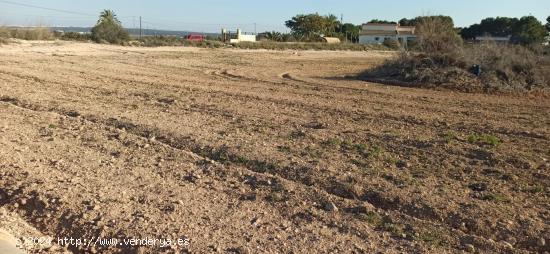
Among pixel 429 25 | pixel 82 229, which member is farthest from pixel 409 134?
pixel 429 25

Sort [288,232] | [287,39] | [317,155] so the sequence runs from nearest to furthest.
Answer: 1. [288,232]
2. [317,155]
3. [287,39]

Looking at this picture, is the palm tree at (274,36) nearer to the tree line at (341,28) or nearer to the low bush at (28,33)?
the tree line at (341,28)

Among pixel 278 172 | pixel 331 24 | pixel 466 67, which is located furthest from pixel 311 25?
pixel 278 172

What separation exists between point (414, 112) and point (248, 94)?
15.1ft

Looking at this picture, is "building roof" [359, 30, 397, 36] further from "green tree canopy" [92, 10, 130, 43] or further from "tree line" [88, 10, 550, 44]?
"green tree canopy" [92, 10, 130, 43]

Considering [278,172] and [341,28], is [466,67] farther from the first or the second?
[341,28]

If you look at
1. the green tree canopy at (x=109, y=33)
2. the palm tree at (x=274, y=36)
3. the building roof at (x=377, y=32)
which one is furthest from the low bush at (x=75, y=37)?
the building roof at (x=377, y=32)

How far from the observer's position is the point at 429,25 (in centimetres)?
2258

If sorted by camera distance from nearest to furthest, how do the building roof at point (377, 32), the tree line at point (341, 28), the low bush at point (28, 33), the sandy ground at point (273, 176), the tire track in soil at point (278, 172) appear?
the sandy ground at point (273, 176)
the tire track in soil at point (278, 172)
the low bush at point (28, 33)
the tree line at point (341, 28)
the building roof at point (377, 32)

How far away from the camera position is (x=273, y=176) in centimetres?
720

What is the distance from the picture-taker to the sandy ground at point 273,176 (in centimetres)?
548

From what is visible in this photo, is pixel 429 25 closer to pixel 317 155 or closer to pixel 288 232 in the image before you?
pixel 317 155

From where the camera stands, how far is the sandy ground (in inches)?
216

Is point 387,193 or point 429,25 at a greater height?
point 429,25
